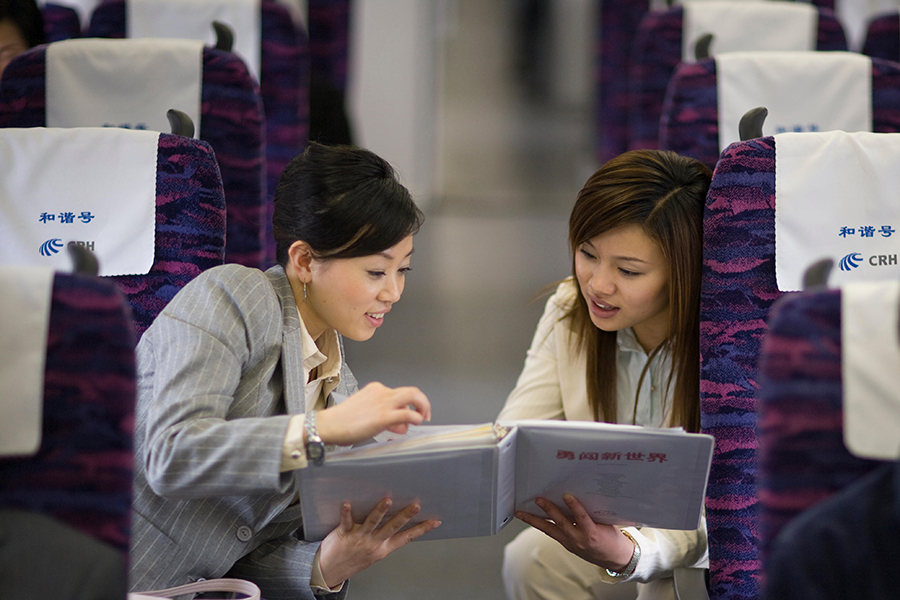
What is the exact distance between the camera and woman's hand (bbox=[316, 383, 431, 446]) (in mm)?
1151

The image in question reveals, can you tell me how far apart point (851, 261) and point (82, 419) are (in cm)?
112

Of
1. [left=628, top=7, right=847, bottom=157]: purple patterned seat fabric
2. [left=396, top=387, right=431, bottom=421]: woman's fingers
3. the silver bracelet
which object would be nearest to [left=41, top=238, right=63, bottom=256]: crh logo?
[left=396, top=387, right=431, bottom=421]: woman's fingers

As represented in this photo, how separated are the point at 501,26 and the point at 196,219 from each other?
11839 mm

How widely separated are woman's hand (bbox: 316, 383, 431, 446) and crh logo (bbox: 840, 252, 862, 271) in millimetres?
708

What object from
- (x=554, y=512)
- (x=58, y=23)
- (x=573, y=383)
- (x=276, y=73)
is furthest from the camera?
(x=58, y=23)

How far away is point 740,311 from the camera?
1.42 metres

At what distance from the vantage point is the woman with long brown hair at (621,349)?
151 cm

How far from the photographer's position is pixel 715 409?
1.44 metres

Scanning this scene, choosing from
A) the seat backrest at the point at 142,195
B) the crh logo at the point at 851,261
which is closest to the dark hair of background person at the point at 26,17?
the seat backrest at the point at 142,195

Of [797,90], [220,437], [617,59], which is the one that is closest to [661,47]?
[797,90]

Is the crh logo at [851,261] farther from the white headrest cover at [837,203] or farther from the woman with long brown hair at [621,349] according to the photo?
the woman with long brown hair at [621,349]

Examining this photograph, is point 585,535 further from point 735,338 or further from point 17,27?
point 17,27

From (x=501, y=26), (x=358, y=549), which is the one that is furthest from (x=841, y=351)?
(x=501, y=26)

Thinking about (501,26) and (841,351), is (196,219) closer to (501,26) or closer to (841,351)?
(841,351)
